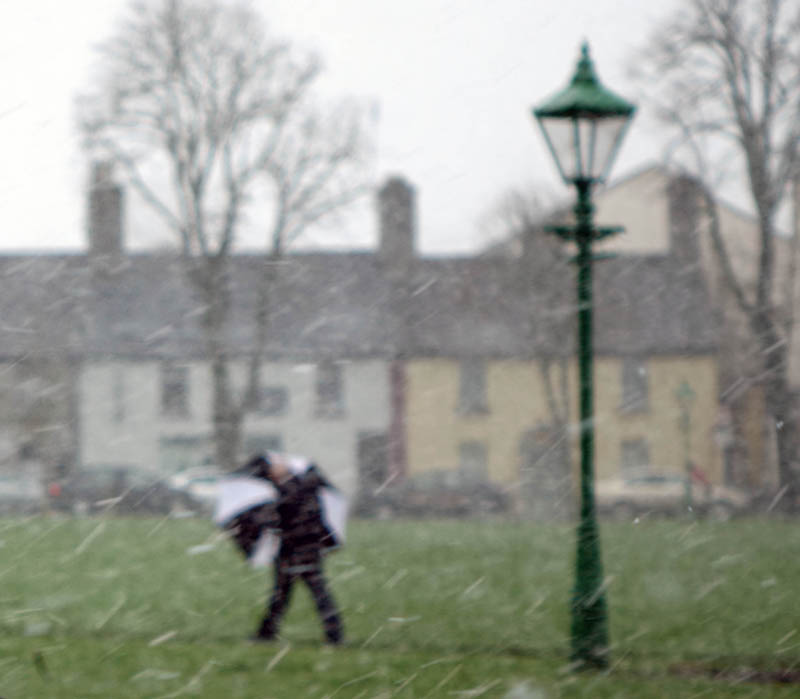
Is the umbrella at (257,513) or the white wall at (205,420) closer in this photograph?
the umbrella at (257,513)

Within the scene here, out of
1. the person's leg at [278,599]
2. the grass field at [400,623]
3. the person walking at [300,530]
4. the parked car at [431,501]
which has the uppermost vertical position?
the person walking at [300,530]

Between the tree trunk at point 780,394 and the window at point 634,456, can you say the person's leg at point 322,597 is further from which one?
the window at point 634,456

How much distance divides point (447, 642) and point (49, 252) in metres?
40.3

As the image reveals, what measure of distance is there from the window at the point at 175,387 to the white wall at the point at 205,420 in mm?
237

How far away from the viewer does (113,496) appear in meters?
32.7

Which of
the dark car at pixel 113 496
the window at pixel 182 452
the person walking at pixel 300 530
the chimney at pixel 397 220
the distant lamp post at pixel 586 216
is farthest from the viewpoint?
the chimney at pixel 397 220

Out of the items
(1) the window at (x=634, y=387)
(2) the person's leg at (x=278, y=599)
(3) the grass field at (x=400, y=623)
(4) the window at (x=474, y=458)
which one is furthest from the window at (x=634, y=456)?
(2) the person's leg at (x=278, y=599)

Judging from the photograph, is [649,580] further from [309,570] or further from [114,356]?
[114,356]

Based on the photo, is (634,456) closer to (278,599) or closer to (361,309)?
(361,309)

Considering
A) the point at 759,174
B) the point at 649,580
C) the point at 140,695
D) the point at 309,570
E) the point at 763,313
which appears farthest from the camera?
the point at 763,313

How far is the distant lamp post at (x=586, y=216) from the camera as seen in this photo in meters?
7.16

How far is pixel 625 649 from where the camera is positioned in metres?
8.10

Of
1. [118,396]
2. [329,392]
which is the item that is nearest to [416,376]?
[329,392]

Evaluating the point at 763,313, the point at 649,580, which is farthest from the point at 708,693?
the point at 763,313
